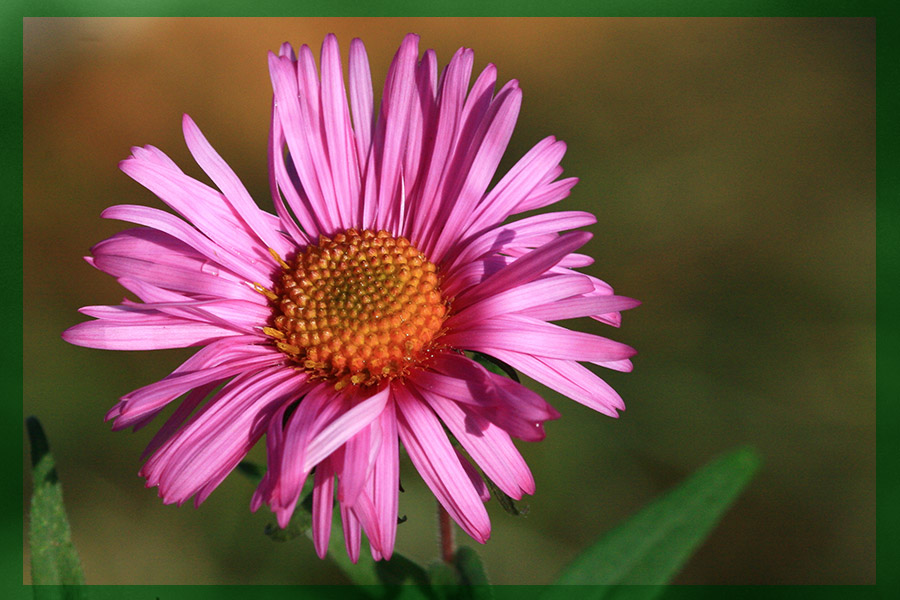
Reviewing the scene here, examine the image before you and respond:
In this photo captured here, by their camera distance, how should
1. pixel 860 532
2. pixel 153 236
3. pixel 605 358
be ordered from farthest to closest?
pixel 860 532 < pixel 153 236 < pixel 605 358

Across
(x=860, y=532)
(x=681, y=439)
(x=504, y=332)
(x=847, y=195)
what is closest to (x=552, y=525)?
(x=681, y=439)

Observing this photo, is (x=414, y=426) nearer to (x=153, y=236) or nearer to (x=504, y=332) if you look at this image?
(x=504, y=332)

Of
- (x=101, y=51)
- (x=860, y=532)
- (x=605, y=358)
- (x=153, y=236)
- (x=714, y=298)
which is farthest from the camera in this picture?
(x=101, y=51)

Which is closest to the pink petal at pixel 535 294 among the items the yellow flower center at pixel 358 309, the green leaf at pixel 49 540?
the yellow flower center at pixel 358 309

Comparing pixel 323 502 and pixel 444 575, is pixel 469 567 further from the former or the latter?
pixel 323 502

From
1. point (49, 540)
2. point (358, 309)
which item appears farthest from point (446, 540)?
point (49, 540)

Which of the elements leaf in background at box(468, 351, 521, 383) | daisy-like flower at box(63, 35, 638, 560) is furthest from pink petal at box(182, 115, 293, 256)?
leaf in background at box(468, 351, 521, 383)
